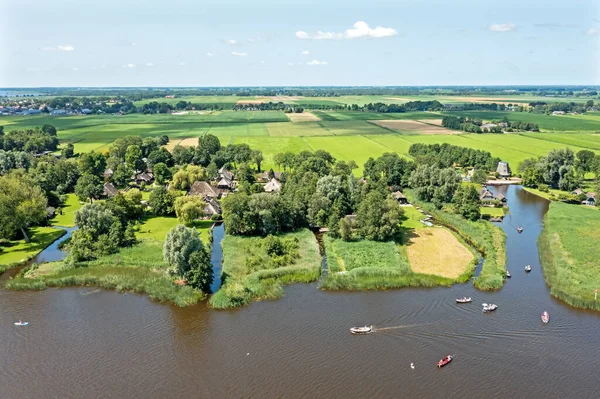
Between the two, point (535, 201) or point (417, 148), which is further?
point (417, 148)

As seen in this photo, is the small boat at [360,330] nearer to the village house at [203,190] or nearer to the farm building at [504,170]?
the village house at [203,190]

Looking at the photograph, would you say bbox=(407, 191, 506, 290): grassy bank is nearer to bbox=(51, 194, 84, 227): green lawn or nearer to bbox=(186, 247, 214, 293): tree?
bbox=(186, 247, 214, 293): tree

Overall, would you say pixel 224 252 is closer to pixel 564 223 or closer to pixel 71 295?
pixel 71 295

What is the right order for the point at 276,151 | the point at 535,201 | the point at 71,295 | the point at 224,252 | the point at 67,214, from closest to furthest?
the point at 71,295, the point at 224,252, the point at 67,214, the point at 535,201, the point at 276,151

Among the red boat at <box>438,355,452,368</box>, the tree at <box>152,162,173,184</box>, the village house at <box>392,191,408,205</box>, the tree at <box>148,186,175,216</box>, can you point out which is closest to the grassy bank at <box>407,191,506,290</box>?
the village house at <box>392,191,408,205</box>

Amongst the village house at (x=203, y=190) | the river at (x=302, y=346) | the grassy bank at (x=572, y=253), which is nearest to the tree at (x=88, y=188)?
the village house at (x=203, y=190)

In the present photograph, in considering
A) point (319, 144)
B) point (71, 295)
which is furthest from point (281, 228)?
point (319, 144)
